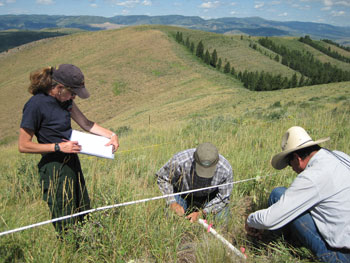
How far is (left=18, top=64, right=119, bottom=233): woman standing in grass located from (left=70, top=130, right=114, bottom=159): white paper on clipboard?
71 mm

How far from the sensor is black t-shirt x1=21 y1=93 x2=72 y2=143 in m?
1.99

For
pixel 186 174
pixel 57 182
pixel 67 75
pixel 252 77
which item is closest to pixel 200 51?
pixel 252 77

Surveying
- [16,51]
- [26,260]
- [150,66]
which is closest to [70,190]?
[26,260]

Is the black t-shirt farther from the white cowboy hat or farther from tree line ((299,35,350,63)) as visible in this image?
tree line ((299,35,350,63))

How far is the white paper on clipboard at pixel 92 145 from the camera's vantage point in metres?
2.19

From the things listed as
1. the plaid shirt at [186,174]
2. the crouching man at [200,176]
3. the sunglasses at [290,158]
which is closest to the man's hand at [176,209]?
the crouching man at [200,176]

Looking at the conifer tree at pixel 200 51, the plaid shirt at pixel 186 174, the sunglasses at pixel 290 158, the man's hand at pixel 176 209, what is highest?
the conifer tree at pixel 200 51

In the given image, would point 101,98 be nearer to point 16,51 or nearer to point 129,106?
point 129,106

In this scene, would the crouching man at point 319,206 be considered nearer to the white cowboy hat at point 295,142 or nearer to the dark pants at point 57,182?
the white cowboy hat at point 295,142

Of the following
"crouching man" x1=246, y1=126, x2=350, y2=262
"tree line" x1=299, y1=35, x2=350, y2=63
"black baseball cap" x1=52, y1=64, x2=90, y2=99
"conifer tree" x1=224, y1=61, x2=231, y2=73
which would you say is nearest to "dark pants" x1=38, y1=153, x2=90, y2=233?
"black baseball cap" x1=52, y1=64, x2=90, y2=99

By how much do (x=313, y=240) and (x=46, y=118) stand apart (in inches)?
91.4

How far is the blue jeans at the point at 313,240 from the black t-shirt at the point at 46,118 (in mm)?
2089

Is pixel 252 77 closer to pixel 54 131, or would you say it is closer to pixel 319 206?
pixel 319 206

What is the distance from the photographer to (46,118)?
2.06 m
